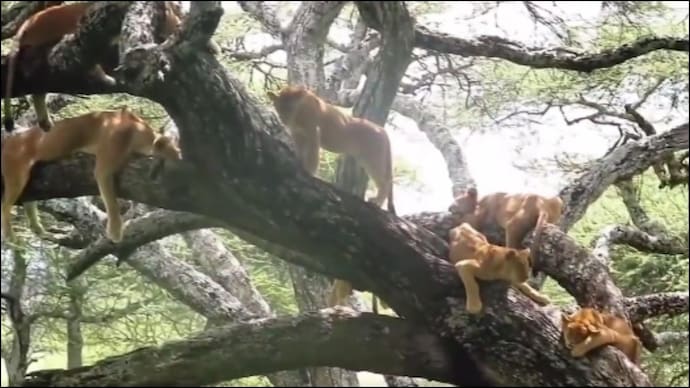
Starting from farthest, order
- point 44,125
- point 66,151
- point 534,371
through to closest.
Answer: point 44,125 < point 66,151 < point 534,371

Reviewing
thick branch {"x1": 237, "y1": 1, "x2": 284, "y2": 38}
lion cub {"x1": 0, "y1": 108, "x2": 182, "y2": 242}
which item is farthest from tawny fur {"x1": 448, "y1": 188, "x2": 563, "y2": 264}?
thick branch {"x1": 237, "y1": 1, "x2": 284, "y2": 38}

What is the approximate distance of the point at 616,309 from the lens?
2010 millimetres

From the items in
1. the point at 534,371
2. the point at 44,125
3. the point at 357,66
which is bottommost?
the point at 534,371

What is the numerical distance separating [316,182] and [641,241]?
1.45 m

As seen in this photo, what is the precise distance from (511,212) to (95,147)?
3.28 ft

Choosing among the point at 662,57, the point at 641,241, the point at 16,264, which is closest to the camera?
the point at 641,241

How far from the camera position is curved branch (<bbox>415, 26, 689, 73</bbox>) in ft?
8.15

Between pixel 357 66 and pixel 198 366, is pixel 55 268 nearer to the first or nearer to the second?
pixel 357 66

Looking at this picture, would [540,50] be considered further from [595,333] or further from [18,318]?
[18,318]

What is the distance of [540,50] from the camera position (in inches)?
102

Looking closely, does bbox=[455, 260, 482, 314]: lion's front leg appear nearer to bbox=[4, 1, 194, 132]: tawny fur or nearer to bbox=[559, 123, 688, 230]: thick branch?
bbox=[4, 1, 194, 132]: tawny fur

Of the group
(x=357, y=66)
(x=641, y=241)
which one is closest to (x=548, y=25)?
(x=357, y=66)

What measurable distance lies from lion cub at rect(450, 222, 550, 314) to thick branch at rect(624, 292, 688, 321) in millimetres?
352

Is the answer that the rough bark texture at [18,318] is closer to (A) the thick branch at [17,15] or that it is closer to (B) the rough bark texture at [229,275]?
(B) the rough bark texture at [229,275]
